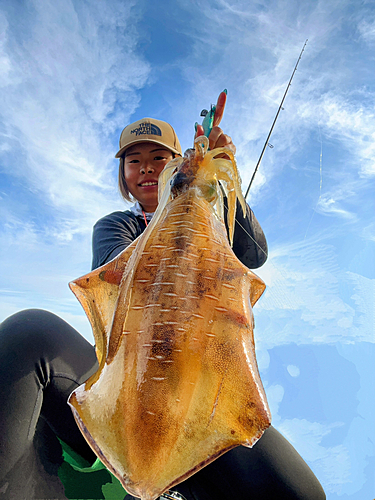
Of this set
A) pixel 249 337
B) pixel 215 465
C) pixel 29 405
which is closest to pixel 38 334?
pixel 29 405

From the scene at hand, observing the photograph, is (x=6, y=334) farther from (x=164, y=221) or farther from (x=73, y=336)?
(x=164, y=221)

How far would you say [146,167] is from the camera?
2.34 m

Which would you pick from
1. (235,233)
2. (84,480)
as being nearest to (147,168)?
(235,233)

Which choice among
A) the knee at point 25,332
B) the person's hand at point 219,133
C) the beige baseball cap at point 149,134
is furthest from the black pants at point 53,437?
the beige baseball cap at point 149,134

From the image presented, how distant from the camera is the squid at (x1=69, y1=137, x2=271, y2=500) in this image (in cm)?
57

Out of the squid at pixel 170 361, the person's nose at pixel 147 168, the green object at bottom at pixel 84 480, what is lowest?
the green object at bottom at pixel 84 480

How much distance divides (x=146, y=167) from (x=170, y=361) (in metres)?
2.01

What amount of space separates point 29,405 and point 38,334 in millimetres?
289

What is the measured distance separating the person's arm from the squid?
74 centimetres

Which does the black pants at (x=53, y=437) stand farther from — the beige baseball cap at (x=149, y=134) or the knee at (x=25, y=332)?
the beige baseball cap at (x=149, y=134)

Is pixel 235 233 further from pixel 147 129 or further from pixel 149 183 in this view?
pixel 147 129

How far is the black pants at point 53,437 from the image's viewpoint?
106cm

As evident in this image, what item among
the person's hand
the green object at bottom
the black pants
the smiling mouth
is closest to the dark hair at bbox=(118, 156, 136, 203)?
the smiling mouth

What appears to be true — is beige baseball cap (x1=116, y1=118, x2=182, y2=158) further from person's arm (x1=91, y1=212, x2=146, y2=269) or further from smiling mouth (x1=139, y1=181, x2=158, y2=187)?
person's arm (x1=91, y1=212, x2=146, y2=269)
